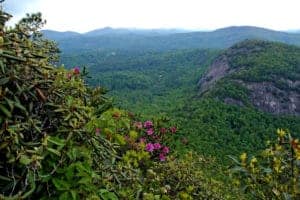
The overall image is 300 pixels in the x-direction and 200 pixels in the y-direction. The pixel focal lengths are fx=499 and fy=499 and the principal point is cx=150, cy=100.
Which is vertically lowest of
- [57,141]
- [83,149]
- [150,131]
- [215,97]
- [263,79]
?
[215,97]

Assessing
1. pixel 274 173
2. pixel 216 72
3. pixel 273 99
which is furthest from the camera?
pixel 216 72

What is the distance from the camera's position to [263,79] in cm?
7012

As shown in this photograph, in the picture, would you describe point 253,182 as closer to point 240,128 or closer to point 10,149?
point 10,149

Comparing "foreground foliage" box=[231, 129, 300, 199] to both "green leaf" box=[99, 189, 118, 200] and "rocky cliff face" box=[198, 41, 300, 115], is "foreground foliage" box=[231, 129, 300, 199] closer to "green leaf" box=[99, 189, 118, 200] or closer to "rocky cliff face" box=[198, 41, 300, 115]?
"green leaf" box=[99, 189, 118, 200]

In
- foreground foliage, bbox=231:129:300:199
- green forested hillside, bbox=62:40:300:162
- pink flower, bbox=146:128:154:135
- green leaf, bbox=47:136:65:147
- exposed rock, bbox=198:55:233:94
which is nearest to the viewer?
green leaf, bbox=47:136:65:147

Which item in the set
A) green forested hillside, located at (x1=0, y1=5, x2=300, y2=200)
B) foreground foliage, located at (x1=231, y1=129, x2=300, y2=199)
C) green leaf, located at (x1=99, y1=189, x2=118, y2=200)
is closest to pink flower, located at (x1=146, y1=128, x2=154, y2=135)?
green forested hillside, located at (x1=0, y1=5, x2=300, y2=200)

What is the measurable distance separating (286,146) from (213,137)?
42.5m

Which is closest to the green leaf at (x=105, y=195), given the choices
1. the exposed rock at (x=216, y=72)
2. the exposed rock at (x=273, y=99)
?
the exposed rock at (x=273, y=99)

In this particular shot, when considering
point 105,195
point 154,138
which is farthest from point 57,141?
point 154,138

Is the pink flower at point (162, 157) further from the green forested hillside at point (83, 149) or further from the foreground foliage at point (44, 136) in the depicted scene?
the foreground foliage at point (44, 136)

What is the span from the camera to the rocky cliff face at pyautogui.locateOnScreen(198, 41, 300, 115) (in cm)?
Result: 6531

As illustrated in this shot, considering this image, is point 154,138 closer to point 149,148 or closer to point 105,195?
point 149,148

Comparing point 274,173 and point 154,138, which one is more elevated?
point 274,173

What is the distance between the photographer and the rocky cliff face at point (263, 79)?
65.3 metres
